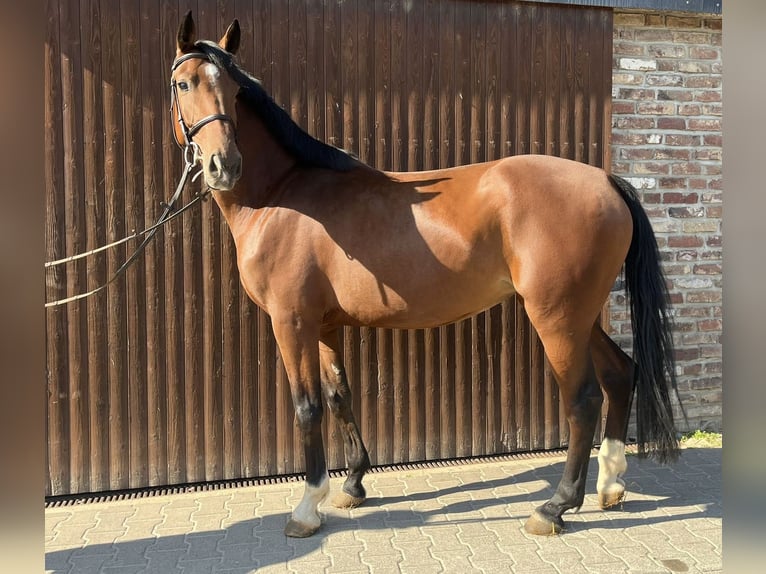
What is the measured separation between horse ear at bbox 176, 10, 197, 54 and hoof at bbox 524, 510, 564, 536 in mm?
2853

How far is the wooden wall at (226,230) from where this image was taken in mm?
3508

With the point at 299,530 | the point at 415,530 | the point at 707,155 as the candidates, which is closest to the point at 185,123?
the point at 299,530

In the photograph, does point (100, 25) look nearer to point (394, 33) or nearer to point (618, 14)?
point (394, 33)

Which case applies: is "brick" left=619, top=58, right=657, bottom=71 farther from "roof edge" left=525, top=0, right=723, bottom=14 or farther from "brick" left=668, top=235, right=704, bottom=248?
"brick" left=668, top=235, right=704, bottom=248

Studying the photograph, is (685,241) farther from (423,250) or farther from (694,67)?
(423,250)

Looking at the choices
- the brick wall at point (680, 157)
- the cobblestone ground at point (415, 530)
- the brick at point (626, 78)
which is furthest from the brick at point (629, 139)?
the cobblestone ground at point (415, 530)

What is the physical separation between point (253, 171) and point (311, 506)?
1754mm

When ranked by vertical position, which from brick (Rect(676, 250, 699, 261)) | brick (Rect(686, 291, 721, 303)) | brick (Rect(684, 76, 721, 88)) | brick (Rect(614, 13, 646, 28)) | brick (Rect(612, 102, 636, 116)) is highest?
brick (Rect(614, 13, 646, 28))

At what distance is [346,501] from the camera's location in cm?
326

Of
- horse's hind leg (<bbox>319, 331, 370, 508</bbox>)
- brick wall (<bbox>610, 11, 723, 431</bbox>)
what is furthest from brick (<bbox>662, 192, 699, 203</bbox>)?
horse's hind leg (<bbox>319, 331, 370, 508</bbox>)

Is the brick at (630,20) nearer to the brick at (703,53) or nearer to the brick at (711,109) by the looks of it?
the brick at (703,53)

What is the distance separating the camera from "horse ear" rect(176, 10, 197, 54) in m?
2.73

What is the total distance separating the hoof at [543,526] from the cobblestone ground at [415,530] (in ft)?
0.12
